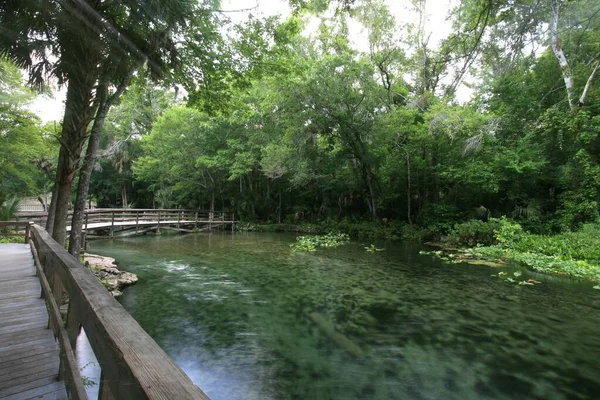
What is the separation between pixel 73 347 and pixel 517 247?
552 inches

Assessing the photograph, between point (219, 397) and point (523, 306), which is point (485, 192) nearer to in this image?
point (523, 306)

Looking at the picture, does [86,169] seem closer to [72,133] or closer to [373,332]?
[72,133]

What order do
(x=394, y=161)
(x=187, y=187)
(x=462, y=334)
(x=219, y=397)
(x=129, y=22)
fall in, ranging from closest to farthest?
(x=219, y=397) → (x=462, y=334) → (x=129, y=22) → (x=394, y=161) → (x=187, y=187)

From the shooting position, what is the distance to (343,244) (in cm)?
1677

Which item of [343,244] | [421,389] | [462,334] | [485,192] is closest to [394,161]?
[485,192]

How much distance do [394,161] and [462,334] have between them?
16.0m

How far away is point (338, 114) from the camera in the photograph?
722 inches

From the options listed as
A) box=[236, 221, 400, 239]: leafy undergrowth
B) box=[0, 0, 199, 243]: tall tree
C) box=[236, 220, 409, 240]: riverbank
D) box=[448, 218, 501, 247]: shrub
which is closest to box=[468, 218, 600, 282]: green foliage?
box=[448, 218, 501, 247]: shrub

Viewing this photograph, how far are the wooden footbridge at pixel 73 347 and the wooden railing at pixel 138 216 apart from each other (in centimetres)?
1151

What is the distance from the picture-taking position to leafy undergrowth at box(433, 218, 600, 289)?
9.66 m

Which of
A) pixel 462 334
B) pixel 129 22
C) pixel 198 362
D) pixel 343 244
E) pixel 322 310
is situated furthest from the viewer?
pixel 343 244

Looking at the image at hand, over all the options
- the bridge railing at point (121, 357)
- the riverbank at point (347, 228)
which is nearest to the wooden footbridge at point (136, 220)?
the riverbank at point (347, 228)

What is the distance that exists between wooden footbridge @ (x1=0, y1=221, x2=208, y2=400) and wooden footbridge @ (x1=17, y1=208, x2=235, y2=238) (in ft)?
35.5

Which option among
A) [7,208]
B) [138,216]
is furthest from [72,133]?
[138,216]
